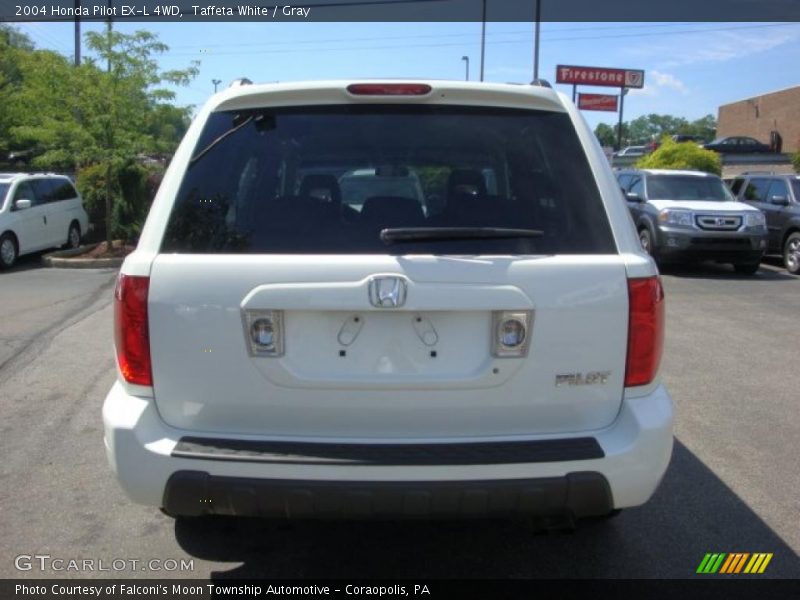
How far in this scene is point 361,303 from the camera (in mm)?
2467

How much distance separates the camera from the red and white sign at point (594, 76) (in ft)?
160

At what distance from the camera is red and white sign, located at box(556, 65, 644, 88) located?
48750 mm

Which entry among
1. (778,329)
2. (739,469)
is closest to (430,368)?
(739,469)

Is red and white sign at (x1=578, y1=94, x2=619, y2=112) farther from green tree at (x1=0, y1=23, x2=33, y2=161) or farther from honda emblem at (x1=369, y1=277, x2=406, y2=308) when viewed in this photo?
honda emblem at (x1=369, y1=277, x2=406, y2=308)

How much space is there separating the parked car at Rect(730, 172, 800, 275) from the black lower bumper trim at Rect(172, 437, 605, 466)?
12.9m

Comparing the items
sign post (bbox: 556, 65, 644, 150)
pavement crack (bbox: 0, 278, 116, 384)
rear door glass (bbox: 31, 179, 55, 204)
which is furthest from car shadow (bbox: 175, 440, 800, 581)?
sign post (bbox: 556, 65, 644, 150)

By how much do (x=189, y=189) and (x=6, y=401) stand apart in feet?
12.2

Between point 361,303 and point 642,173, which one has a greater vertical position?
point 642,173

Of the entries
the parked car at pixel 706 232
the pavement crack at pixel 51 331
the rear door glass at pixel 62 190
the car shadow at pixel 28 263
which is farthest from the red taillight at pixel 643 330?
the rear door glass at pixel 62 190

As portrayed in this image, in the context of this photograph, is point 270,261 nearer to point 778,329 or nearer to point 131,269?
point 131,269

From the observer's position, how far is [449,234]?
259cm

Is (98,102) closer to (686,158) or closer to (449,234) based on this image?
(449,234)

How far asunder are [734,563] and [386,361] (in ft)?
A: 6.46

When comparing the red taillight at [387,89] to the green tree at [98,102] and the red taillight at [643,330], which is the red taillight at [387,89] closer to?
the red taillight at [643,330]
